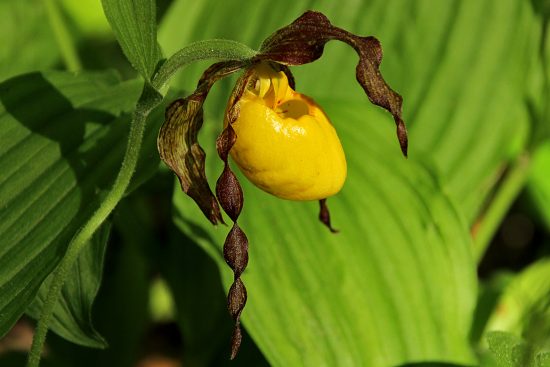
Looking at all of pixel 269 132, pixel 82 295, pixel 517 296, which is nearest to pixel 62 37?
pixel 82 295

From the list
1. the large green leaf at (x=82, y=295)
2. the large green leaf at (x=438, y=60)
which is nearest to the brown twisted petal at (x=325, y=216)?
the large green leaf at (x=82, y=295)

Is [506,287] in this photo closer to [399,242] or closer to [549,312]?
[399,242]

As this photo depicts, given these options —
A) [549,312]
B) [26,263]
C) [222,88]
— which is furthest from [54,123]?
[549,312]

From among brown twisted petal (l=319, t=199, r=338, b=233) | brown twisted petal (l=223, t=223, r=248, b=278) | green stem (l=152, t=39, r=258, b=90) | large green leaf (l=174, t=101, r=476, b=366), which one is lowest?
large green leaf (l=174, t=101, r=476, b=366)

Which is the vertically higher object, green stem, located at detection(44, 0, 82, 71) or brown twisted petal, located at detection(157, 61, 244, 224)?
brown twisted petal, located at detection(157, 61, 244, 224)

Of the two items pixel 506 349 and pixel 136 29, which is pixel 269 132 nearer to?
pixel 136 29

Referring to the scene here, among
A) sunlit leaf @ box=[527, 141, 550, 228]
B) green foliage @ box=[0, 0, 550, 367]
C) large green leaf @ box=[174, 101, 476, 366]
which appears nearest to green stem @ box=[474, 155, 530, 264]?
green foliage @ box=[0, 0, 550, 367]

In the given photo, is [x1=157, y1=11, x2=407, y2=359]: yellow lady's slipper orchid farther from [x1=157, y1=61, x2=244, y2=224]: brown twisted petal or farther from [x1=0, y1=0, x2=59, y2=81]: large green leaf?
[x1=0, y1=0, x2=59, y2=81]: large green leaf
